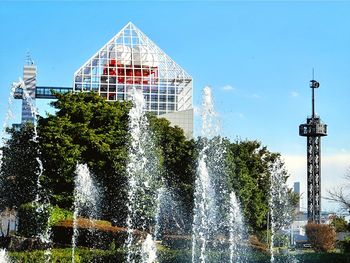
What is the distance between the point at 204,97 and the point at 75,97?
21.4 ft

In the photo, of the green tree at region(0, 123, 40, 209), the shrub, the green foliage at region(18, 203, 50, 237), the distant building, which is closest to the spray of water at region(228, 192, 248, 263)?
the shrub

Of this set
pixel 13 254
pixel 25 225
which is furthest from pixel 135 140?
pixel 13 254

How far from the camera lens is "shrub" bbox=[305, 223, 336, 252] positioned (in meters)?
37.0

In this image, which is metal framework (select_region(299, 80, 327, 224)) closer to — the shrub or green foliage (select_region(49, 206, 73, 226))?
the shrub

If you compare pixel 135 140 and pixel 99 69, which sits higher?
pixel 99 69

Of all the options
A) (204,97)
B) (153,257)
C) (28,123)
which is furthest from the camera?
(28,123)

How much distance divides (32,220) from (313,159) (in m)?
32.5

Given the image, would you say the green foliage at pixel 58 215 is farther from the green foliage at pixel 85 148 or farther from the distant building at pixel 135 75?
the distant building at pixel 135 75

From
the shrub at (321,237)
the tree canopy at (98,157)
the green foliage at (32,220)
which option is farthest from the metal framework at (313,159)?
the green foliage at (32,220)

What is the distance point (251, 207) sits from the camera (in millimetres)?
33750

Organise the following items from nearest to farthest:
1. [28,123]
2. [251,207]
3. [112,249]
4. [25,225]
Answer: [112,249] < [25,225] < [28,123] < [251,207]

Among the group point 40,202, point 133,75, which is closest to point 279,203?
point 133,75

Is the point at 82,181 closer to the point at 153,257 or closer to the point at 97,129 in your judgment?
the point at 97,129

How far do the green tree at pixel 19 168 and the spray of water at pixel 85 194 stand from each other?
2353 millimetres
